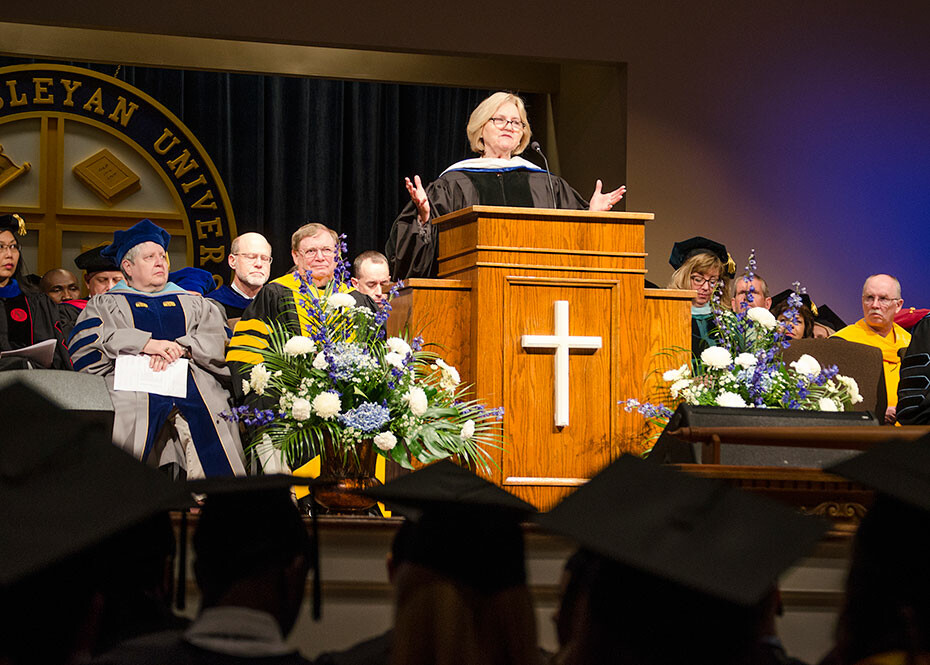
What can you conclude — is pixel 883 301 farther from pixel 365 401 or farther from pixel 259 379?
pixel 259 379

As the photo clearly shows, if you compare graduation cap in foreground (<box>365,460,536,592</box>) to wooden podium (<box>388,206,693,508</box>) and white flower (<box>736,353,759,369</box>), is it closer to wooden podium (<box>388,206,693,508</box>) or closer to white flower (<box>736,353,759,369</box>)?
wooden podium (<box>388,206,693,508</box>)

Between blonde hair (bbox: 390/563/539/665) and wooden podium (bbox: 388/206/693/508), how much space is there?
2.15 m

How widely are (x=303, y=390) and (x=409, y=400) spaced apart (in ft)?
1.17

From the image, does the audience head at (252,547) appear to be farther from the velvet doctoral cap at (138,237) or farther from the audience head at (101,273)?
the audience head at (101,273)

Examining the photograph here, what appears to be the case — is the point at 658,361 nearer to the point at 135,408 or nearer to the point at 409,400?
the point at 409,400

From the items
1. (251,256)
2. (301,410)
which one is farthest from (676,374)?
(251,256)

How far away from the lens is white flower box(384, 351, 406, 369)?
3.73 metres

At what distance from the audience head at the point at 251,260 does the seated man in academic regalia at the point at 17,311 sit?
100 cm

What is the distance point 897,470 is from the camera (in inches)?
69.6

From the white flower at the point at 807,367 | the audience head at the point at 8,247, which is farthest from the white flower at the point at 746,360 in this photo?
the audience head at the point at 8,247

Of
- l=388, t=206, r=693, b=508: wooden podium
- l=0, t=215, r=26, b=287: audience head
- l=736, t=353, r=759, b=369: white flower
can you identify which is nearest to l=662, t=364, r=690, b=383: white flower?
l=388, t=206, r=693, b=508: wooden podium

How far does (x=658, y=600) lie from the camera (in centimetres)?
163

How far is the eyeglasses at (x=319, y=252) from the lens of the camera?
5.87m

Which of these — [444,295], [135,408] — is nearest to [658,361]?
[444,295]
